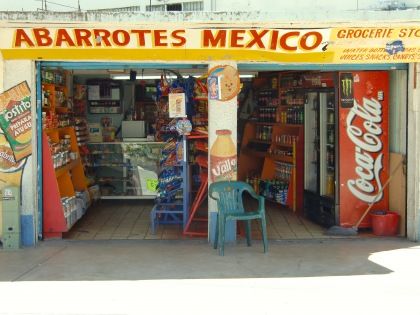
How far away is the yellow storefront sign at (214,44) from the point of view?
8547mm

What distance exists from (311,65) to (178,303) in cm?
423

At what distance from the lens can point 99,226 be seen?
1043 cm

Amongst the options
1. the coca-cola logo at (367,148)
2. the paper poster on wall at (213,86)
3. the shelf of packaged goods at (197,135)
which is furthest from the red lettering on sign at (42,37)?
the coca-cola logo at (367,148)

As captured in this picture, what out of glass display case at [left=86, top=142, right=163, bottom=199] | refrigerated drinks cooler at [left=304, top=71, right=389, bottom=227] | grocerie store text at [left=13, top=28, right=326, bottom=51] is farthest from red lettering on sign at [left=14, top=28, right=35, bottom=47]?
refrigerated drinks cooler at [left=304, top=71, right=389, bottom=227]

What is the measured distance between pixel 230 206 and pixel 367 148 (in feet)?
7.99

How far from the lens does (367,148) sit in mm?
9734

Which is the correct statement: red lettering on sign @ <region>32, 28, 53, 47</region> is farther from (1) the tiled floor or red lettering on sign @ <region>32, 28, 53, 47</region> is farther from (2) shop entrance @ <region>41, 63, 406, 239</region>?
(1) the tiled floor

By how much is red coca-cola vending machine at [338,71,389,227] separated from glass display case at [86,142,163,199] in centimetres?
397

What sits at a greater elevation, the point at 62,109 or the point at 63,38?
the point at 63,38

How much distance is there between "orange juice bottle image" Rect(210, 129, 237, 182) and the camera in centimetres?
891

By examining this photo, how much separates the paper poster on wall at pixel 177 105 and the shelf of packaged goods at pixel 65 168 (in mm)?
1960

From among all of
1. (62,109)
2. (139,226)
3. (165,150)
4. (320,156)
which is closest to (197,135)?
(165,150)

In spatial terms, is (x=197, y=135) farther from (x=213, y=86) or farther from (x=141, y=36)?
(x=141, y=36)

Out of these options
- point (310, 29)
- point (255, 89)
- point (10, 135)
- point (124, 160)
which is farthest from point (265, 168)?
point (10, 135)
